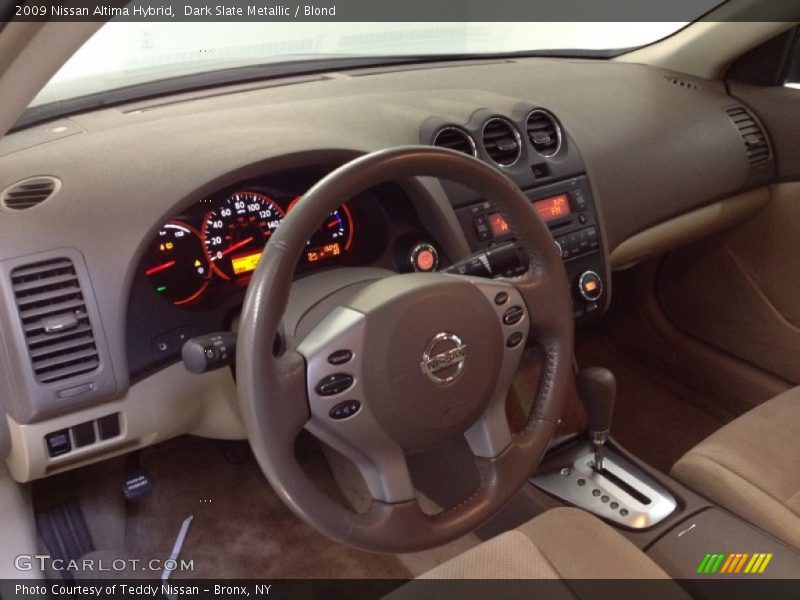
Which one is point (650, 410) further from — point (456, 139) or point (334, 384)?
point (334, 384)

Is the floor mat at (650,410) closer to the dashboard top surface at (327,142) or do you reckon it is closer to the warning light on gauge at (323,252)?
the dashboard top surface at (327,142)

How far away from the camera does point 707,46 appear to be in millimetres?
2100

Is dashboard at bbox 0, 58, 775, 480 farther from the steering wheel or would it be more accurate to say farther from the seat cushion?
the seat cushion

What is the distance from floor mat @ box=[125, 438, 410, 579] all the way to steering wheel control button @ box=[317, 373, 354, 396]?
0.88 meters

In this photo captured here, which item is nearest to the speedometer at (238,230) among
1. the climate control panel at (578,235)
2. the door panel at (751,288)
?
the climate control panel at (578,235)

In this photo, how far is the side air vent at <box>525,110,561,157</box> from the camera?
5.41ft

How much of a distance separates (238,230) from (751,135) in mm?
1399

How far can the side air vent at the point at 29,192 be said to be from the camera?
1.17 m

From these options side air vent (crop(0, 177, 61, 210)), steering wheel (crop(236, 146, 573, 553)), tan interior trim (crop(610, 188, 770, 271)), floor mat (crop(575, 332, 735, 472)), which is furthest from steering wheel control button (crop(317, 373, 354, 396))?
floor mat (crop(575, 332, 735, 472))

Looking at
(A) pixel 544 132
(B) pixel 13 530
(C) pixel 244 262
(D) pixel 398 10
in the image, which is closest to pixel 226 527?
(B) pixel 13 530

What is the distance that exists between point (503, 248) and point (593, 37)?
1.44 m

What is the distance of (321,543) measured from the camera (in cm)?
183

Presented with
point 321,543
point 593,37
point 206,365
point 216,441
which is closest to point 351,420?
point 206,365

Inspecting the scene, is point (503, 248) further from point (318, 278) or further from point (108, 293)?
point (108, 293)
